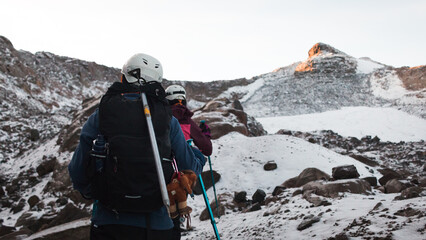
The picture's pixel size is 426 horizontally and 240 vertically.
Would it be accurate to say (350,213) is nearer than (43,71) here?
Yes

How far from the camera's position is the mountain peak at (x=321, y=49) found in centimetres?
8219

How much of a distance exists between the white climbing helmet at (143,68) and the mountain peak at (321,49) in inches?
3502

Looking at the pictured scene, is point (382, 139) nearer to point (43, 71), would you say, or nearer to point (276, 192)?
point (276, 192)

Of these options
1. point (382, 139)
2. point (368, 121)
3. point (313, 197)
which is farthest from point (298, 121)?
point (313, 197)

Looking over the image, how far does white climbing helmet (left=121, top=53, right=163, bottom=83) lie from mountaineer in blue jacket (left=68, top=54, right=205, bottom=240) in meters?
0.23

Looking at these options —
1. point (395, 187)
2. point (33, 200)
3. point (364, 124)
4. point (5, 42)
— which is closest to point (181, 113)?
point (395, 187)

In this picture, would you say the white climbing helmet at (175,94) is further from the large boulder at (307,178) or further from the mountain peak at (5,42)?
the mountain peak at (5,42)

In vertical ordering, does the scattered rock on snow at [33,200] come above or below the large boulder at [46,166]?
below

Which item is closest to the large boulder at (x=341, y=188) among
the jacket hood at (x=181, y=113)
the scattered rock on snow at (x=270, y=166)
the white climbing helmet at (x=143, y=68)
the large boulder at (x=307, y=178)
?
the large boulder at (x=307, y=178)

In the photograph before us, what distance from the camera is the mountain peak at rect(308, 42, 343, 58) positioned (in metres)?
82.2

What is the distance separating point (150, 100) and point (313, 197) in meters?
5.85

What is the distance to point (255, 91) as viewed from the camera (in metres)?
67.0

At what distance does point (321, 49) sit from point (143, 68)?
9100 centimetres

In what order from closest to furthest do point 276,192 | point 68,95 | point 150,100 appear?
point 150,100, point 276,192, point 68,95
